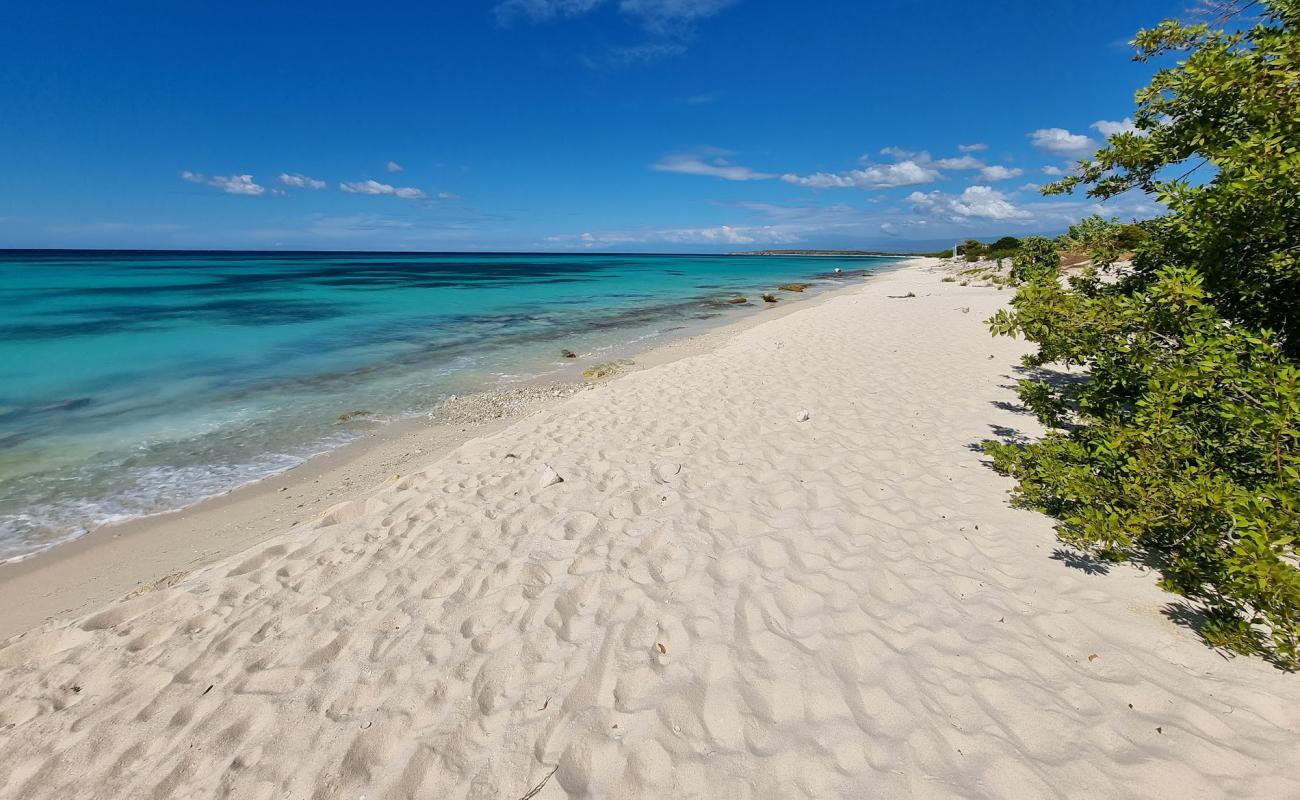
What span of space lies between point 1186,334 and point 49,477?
1302cm

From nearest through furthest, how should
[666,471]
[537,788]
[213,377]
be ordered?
1. [537,788]
2. [666,471]
3. [213,377]

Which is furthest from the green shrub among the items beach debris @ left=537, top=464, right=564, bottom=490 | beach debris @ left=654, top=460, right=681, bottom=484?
beach debris @ left=537, top=464, right=564, bottom=490

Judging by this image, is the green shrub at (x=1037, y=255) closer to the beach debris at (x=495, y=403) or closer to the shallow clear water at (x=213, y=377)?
the beach debris at (x=495, y=403)

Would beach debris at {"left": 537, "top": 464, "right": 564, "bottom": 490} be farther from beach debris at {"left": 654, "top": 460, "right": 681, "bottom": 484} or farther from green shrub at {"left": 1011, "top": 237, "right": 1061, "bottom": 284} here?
green shrub at {"left": 1011, "top": 237, "right": 1061, "bottom": 284}

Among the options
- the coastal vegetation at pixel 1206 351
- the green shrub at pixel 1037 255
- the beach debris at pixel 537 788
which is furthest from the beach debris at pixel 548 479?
the green shrub at pixel 1037 255

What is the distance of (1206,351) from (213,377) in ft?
60.7

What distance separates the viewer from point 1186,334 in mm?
3242

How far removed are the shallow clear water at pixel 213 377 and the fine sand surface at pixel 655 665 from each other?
12.7ft

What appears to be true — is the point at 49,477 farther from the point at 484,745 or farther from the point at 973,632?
the point at 973,632

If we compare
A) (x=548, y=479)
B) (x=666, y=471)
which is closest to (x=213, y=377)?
(x=548, y=479)

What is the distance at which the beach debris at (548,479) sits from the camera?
18.3ft

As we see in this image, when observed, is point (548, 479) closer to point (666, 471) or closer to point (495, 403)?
point (666, 471)

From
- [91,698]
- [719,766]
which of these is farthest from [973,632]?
[91,698]

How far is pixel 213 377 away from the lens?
1337cm
